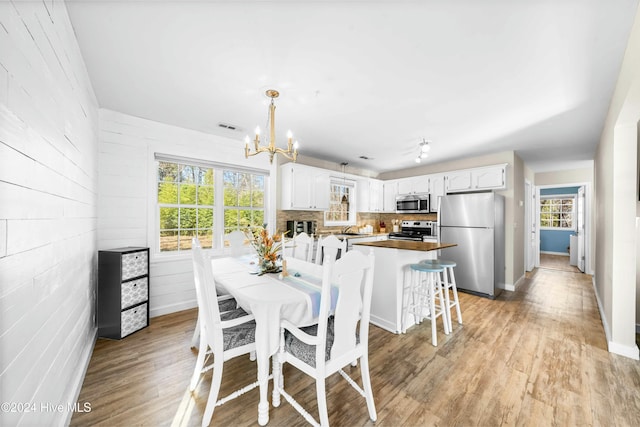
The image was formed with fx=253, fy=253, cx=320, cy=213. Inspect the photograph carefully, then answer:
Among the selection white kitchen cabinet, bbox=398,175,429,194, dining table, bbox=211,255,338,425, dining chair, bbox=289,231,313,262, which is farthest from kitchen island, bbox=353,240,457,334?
white kitchen cabinet, bbox=398,175,429,194

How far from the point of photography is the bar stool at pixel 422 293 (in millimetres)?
2627

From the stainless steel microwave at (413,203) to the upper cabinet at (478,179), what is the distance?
0.47m

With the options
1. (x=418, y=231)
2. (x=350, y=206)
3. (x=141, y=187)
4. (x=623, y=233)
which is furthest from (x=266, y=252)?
(x=418, y=231)

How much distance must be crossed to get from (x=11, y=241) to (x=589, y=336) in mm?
4493

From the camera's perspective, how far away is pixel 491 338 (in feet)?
8.64

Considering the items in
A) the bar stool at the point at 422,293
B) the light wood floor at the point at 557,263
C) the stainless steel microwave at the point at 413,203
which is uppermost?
the stainless steel microwave at the point at 413,203

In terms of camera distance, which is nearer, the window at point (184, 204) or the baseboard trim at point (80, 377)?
the baseboard trim at point (80, 377)

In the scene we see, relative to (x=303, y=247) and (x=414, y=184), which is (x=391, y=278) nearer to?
(x=303, y=247)

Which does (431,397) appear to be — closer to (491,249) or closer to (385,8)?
(385,8)

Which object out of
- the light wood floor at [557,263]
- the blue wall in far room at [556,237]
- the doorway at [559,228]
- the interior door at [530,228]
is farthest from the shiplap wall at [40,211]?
the blue wall in far room at [556,237]

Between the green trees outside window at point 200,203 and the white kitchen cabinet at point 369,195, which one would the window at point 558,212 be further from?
the green trees outside window at point 200,203

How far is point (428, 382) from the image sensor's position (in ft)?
6.33

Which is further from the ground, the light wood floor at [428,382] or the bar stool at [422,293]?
the bar stool at [422,293]

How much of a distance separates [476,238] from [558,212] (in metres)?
6.14
